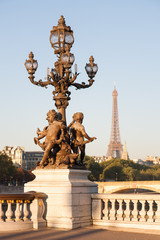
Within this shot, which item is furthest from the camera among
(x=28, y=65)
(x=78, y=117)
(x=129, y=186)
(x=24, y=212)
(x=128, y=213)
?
(x=129, y=186)

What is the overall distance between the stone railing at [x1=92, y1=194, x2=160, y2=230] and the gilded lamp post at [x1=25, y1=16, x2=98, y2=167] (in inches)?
62.2

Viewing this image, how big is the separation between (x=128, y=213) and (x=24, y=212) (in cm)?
306

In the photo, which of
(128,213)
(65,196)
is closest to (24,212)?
(65,196)

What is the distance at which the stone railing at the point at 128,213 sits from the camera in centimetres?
1212

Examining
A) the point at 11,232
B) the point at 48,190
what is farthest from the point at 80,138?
the point at 11,232

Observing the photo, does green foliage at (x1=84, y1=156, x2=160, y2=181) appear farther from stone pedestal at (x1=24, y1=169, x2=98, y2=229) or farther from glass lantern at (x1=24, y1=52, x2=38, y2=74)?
stone pedestal at (x1=24, y1=169, x2=98, y2=229)

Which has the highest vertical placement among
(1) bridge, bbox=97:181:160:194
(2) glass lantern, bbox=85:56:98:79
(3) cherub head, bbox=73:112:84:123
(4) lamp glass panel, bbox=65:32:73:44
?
(4) lamp glass panel, bbox=65:32:73:44

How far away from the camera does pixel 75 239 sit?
10523 millimetres

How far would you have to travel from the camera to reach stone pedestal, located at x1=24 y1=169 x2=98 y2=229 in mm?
12250

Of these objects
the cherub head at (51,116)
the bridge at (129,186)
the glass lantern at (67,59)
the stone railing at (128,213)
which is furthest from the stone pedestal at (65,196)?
the bridge at (129,186)

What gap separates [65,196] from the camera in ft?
40.3

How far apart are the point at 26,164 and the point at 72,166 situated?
177742mm

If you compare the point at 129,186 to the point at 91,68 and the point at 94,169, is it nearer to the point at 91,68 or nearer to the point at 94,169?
the point at 94,169

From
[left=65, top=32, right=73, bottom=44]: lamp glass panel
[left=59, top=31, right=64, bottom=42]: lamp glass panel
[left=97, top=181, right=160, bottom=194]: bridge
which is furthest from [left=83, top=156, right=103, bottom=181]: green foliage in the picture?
[left=59, top=31, right=64, bottom=42]: lamp glass panel
